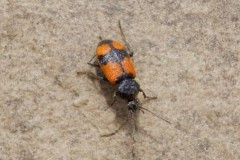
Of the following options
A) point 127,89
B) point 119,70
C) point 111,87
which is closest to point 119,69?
point 119,70

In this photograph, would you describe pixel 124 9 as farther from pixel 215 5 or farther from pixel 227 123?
pixel 227 123

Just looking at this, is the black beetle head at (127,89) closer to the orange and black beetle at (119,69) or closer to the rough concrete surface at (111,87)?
the orange and black beetle at (119,69)

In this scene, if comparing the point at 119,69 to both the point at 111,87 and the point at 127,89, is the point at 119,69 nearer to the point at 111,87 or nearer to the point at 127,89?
the point at 127,89

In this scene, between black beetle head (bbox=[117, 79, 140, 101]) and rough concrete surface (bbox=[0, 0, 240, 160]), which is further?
rough concrete surface (bbox=[0, 0, 240, 160])

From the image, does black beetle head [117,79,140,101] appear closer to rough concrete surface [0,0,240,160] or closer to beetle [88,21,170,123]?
beetle [88,21,170,123]

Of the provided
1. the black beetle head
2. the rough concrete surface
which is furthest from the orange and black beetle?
the rough concrete surface

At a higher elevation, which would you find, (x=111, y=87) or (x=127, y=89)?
(x=127, y=89)

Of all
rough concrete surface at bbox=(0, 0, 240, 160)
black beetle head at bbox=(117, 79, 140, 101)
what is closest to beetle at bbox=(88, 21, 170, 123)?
black beetle head at bbox=(117, 79, 140, 101)

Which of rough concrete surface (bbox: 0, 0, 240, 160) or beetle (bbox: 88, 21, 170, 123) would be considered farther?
rough concrete surface (bbox: 0, 0, 240, 160)
